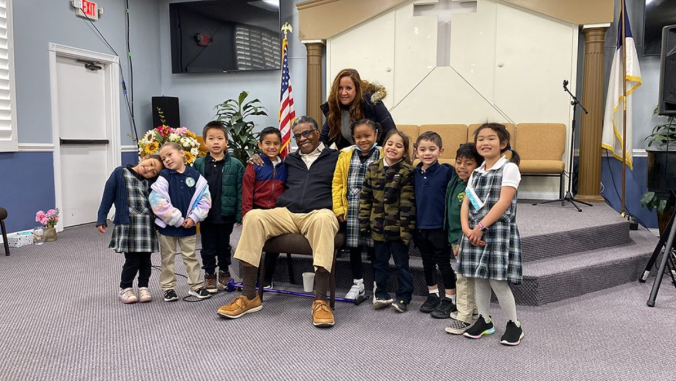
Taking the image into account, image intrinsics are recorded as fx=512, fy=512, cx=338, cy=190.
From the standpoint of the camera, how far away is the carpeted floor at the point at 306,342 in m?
2.20

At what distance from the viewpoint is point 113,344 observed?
8.16 feet

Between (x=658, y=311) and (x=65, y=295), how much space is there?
12.1 feet

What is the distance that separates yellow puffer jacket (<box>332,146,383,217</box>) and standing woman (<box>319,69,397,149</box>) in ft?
0.76

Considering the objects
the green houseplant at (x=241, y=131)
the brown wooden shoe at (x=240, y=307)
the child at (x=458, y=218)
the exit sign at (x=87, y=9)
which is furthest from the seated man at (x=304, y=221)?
the exit sign at (x=87, y=9)

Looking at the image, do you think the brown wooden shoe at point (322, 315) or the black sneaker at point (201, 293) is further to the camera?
the black sneaker at point (201, 293)

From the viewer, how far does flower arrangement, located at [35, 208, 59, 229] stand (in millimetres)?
5078

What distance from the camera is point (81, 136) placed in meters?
5.91

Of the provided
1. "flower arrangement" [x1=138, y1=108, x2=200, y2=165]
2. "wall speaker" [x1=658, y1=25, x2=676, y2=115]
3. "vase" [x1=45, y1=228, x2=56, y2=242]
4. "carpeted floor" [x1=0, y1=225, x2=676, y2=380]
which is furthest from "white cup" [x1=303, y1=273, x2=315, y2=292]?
"vase" [x1=45, y1=228, x2=56, y2=242]

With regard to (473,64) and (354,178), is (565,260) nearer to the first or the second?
(354,178)

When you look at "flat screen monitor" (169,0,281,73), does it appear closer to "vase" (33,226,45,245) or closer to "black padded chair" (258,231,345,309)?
"vase" (33,226,45,245)

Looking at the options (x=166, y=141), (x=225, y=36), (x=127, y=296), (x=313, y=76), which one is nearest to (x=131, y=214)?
(x=127, y=296)

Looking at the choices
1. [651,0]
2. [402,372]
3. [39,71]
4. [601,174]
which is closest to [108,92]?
[39,71]

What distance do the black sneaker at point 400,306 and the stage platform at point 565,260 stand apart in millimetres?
344

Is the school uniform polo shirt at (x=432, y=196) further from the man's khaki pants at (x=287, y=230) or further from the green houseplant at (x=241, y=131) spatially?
the green houseplant at (x=241, y=131)
